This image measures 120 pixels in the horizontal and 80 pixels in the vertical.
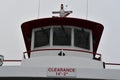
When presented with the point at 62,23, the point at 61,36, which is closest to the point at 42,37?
the point at 61,36

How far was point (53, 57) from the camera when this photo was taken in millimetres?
11297

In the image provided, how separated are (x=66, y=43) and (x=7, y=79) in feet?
9.81

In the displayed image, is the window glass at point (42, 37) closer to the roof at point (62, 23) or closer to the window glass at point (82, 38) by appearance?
the roof at point (62, 23)

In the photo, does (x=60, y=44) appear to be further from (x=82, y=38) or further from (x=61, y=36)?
(x=82, y=38)

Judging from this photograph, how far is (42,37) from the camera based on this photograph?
12.6 metres

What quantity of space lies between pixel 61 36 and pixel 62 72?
9.19ft

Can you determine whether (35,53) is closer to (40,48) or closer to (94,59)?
(40,48)

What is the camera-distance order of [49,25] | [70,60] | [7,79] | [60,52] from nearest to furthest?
[7,79] < [70,60] < [60,52] < [49,25]

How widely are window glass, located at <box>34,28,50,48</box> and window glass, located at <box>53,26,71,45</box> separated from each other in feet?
0.92

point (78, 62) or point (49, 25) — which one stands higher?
point (49, 25)

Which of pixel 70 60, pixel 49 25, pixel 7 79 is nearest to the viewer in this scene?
pixel 7 79

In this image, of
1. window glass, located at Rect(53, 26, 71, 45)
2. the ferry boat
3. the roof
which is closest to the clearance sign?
the ferry boat

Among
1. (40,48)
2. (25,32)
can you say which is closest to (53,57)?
(40,48)

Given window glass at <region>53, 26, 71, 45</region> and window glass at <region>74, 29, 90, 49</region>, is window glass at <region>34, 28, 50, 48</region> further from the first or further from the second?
window glass at <region>74, 29, 90, 49</region>
